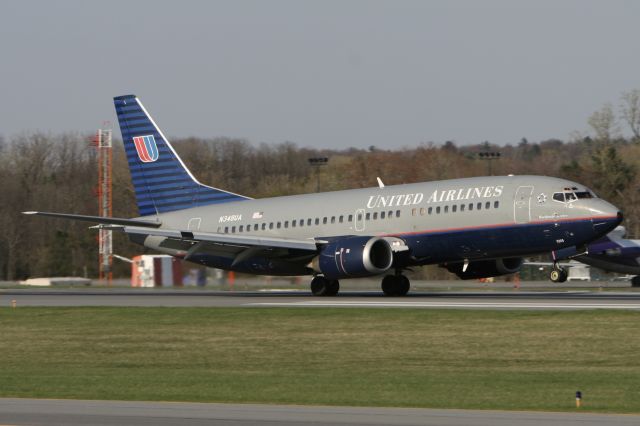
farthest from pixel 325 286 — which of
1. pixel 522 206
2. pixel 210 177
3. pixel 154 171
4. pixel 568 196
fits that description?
pixel 210 177

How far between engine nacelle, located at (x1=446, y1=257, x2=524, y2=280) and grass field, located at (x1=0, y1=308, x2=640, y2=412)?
1042cm

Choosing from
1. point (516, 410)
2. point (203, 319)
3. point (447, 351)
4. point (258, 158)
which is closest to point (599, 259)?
point (203, 319)

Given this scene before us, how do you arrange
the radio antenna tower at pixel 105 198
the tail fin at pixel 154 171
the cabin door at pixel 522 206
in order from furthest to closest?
the radio antenna tower at pixel 105 198
the tail fin at pixel 154 171
the cabin door at pixel 522 206

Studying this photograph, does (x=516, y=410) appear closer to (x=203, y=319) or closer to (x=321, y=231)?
(x=203, y=319)

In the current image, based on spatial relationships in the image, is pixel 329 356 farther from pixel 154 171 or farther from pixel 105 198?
pixel 105 198

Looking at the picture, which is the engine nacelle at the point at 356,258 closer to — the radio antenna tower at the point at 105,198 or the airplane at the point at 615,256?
the airplane at the point at 615,256

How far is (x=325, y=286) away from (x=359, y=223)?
3058 millimetres

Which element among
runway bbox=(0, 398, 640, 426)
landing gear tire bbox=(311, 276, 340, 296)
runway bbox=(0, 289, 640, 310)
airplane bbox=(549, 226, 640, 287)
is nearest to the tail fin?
runway bbox=(0, 289, 640, 310)

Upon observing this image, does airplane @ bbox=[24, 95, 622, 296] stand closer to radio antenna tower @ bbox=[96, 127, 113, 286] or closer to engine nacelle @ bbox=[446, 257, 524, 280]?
engine nacelle @ bbox=[446, 257, 524, 280]

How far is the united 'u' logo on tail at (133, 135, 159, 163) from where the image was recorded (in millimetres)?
56531

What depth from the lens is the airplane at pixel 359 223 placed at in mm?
43594

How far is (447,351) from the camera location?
28375mm

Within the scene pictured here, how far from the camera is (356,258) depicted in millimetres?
45156

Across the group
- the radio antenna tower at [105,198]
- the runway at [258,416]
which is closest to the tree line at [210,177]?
the radio antenna tower at [105,198]
